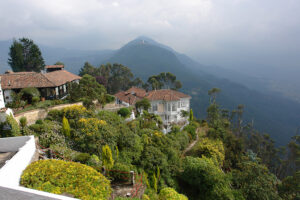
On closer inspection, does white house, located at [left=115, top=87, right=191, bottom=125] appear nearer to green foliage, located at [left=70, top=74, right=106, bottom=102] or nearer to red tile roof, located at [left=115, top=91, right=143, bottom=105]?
red tile roof, located at [left=115, top=91, right=143, bottom=105]

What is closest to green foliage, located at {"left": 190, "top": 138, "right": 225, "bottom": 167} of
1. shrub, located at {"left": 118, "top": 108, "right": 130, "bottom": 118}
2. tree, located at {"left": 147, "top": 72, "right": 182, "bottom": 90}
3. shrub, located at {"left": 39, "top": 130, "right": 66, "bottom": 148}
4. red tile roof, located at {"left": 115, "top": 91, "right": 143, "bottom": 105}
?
shrub, located at {"left": 118, "top": 108, "right": 130, "bottom": 118}

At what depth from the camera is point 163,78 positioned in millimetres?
56812

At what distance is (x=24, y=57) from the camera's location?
38.9 meters

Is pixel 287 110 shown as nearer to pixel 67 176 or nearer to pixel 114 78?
pixel 114 78

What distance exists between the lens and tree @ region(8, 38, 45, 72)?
37156 mm

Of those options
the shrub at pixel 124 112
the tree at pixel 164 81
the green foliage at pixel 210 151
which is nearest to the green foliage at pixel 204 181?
the green foliage at pixel 210 151

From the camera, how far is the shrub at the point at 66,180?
6266 millimetres

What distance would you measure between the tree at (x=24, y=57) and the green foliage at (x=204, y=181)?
1615 inches

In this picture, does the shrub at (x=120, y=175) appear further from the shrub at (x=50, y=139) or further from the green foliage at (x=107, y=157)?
the shrub at (x=50, y=139)

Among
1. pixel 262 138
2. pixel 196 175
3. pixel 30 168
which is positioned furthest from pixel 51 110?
pixel 262 138

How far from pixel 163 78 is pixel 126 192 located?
49.5 meters

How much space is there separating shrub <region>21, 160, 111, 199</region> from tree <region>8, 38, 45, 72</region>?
4038cm

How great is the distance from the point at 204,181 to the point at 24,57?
148 feet

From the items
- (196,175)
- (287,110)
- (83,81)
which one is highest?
(83,81)
